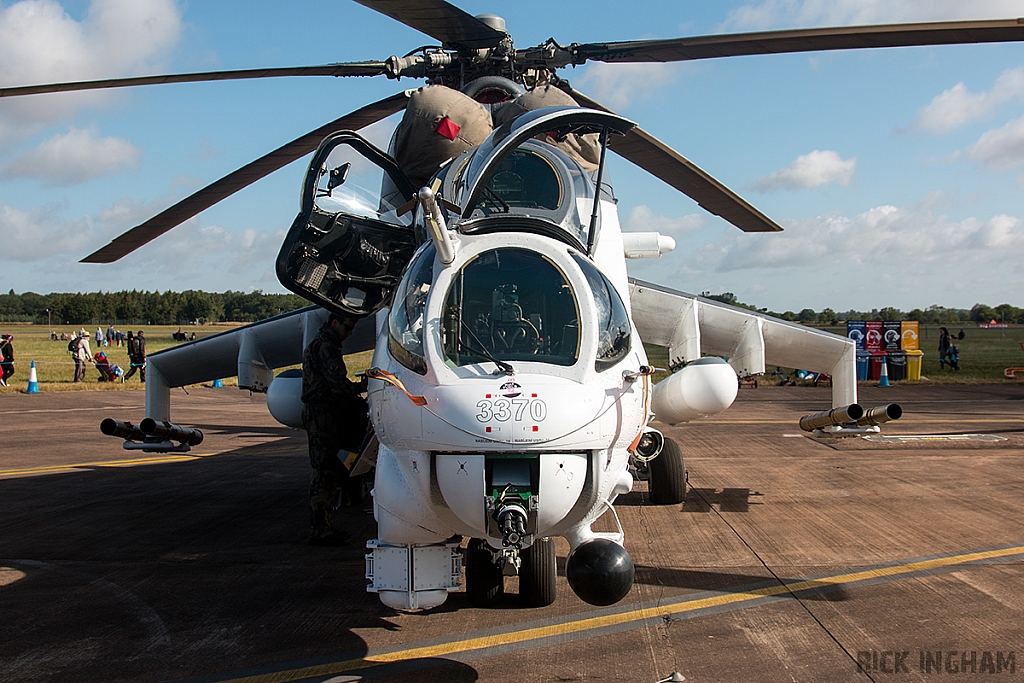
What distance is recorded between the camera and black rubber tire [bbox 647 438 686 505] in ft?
30.6

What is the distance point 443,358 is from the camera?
4488 mm

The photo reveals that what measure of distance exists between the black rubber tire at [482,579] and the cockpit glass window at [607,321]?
1.83 metres

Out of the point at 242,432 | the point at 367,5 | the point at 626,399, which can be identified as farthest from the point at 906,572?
the point at 242,432

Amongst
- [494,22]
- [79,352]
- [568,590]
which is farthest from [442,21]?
[79,352]

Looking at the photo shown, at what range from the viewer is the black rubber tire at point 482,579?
574cm

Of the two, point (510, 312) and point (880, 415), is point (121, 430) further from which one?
point (880, 415)

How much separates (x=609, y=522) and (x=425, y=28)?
16.8ft

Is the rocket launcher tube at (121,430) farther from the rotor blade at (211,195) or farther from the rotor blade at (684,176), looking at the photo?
the rotor blade at (684,176)

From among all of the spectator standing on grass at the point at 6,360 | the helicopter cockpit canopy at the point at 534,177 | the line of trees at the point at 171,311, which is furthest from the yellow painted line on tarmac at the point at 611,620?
the line of trees at the point at 171,311

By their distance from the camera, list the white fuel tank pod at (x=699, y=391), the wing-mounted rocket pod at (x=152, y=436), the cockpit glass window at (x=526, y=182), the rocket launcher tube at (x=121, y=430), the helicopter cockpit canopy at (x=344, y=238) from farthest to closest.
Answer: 1. the wing-mounted rocket pod at (x=152, y=436)
2. the rocket launcher tube at (x=121, y=430)
3. the helicopter cockpit canopy at (x=344, y=238)
4. the white fuel tank pod at (x=699, y=391)
5. the cockpit glass window at (x=526, y=182)

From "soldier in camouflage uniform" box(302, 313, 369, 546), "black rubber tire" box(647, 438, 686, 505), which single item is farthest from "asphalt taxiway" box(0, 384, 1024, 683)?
"soldier in camouflage uniform" box(302, 313, 369, 546)

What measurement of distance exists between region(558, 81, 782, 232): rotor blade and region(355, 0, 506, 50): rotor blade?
100 centimetres

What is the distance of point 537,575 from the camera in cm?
568

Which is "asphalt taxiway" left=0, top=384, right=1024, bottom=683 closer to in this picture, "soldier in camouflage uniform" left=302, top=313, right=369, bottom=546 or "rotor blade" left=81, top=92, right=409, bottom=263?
"soldier in camouflage uniform" left=302, top=313, right=369, bottom=546
